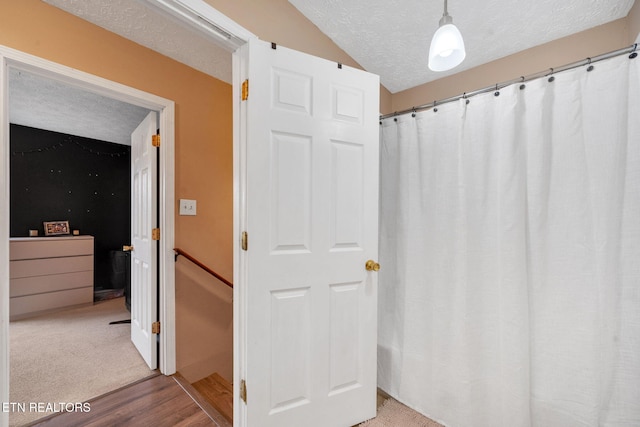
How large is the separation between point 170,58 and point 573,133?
8.29 ft

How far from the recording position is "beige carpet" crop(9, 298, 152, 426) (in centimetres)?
179

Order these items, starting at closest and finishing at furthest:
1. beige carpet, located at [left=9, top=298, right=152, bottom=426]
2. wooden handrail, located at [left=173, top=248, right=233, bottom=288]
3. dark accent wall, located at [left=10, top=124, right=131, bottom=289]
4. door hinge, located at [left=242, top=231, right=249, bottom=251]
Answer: door hinge, located at [left=242, top=231, right=249, bottom=251] → beige carpet, located at [left=9, top=298, right=152, bottom=426] → wooden handrail, located at [left=173, top=248, right=233, bottom=288] → dark accent wall, located at [left=10, top=124, right=131, bottom=289]

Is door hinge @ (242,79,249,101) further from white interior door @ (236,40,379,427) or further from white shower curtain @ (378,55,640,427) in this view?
white shower curtain @ (378,55,640,427)

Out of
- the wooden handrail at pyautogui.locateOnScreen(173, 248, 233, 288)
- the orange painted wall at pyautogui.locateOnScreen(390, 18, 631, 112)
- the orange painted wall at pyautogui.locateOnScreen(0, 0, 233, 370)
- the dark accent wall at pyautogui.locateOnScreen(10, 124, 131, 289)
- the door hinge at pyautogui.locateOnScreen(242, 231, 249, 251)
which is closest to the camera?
the door hinge at pyautogui.locateOnScreen(242, 231, 249, 251)

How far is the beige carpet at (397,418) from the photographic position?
5.16 feet

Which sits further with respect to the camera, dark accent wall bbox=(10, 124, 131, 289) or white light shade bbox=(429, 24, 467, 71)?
dark accent wall bbox=(10, 124, 131, 289)

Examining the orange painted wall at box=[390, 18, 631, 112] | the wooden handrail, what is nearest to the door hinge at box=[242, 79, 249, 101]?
the wooden handrail

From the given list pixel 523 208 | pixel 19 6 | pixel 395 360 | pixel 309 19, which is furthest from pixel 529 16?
pixel 19 6

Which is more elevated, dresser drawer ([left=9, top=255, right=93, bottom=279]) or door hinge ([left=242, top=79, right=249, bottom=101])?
door hinge ([left=242, top=79, right=249, bottom=101])

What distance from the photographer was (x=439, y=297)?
5.44 ft

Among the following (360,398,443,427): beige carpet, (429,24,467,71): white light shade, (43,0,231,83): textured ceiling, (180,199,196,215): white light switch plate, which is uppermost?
(43,0,231,83): textured ceiling

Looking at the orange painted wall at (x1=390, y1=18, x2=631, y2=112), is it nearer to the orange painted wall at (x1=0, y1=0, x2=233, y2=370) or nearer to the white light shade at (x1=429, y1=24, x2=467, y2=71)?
the white light shade at (x1=429, y1=24, x2=467, y2=71)

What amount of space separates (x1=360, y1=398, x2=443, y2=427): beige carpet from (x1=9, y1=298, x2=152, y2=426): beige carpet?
5.41ft

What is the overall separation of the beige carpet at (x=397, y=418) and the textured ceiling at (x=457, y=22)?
239 cm
